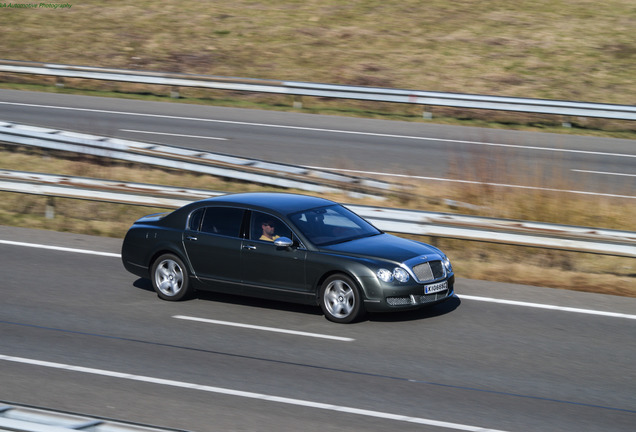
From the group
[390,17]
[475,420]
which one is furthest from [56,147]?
[390,17]

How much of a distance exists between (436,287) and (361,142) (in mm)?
11934

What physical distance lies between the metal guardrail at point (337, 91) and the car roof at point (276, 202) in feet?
45.6

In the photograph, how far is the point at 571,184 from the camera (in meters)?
17.9

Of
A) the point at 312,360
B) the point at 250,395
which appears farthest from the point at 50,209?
the point at 250,395

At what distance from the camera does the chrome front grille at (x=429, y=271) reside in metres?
10.3

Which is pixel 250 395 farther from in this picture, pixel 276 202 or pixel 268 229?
pixel 276 202

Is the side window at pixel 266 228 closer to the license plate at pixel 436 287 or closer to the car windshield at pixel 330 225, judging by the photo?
the car windshield at pixel 330 225

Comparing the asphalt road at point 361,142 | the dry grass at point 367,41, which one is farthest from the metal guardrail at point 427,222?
the dry grass at point 367,41

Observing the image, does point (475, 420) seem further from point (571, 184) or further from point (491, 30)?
point (491, 30)

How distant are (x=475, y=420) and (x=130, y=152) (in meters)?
12.6

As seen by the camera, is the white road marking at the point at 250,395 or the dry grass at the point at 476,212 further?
the dry grass at the point at 476,212

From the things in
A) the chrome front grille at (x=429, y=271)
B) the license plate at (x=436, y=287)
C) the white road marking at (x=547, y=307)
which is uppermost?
the chrome front grille at (x=429, y=271)

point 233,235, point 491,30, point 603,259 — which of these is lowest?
point 603,259

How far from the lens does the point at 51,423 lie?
179 inches
